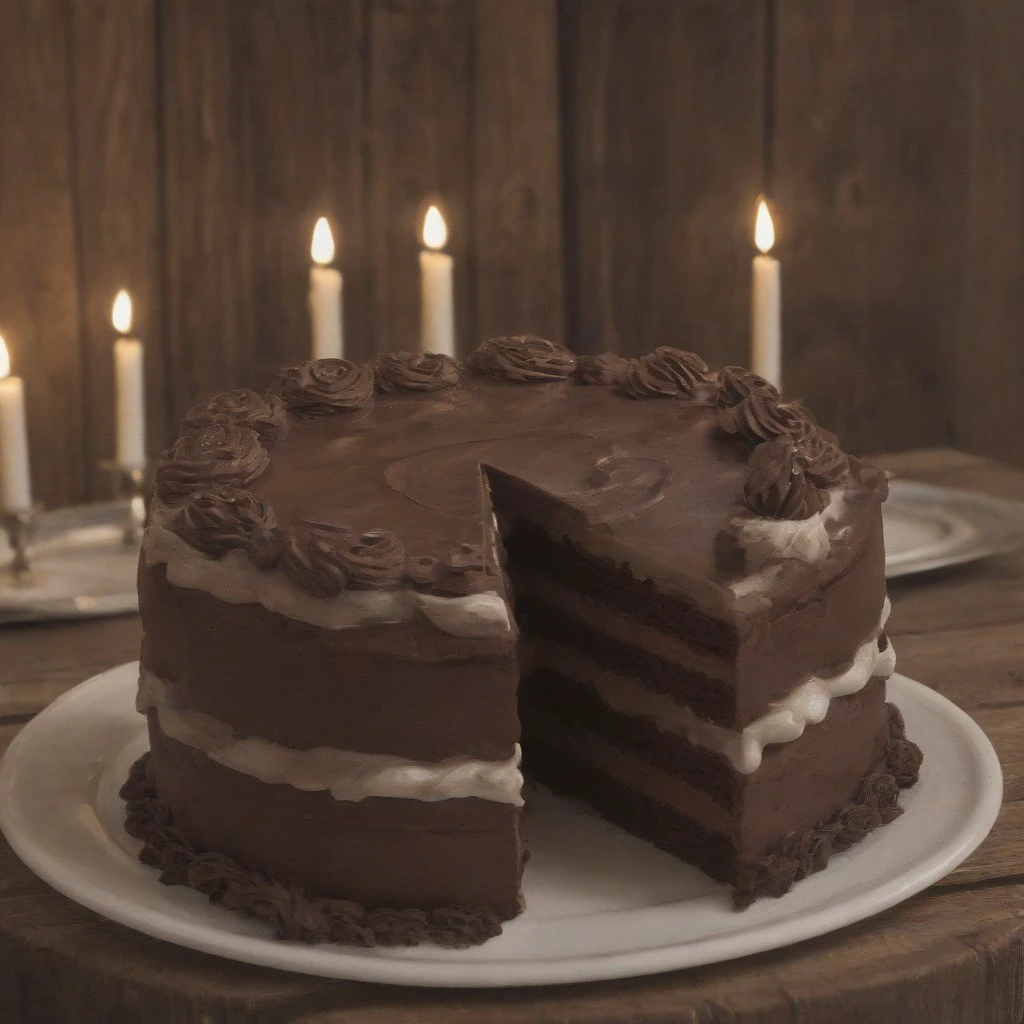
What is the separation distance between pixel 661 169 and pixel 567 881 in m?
3.21

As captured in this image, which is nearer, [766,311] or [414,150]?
[766,311]

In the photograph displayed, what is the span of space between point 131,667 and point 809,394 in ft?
9.82

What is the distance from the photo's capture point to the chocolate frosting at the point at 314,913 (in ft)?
7.86

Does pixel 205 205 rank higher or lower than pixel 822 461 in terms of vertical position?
higher

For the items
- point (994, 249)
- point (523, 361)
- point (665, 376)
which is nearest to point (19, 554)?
point (523, 361)

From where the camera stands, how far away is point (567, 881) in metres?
2.61

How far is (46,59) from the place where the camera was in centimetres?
460

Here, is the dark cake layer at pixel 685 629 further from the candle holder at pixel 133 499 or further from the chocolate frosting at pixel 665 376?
the candle holder at pixel 133 499

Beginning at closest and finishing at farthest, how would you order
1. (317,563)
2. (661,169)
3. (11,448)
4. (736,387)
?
(317,563) → (736,387) → (11,448) → (661,169)

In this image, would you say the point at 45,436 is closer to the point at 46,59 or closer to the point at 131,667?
the point at 46,59

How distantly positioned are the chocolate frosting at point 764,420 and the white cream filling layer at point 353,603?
759mm

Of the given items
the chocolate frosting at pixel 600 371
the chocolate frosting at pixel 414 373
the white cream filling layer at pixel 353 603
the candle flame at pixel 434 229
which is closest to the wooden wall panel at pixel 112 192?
the candle flame at pixel 434 229

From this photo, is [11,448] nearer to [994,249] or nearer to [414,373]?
[414,373]

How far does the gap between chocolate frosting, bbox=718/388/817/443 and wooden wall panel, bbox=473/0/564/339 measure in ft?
7.51
